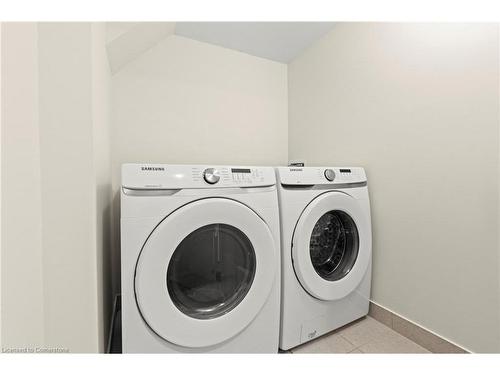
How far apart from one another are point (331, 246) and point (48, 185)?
121 cm

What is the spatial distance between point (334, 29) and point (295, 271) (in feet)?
5.15

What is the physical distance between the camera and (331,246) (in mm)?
1294

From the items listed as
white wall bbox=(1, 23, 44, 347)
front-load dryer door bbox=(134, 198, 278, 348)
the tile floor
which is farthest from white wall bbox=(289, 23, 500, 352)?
white wall bbox=(1, 23, 44, 347)

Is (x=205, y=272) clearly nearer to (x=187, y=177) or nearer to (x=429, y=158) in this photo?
(x=187, y=177)

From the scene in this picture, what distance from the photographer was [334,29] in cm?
163

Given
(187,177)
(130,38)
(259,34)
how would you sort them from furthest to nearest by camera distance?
(259,34) → (130,38) → (187,177)

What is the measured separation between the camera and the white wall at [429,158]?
954 millimetres

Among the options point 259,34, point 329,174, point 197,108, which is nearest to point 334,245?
point 329,174

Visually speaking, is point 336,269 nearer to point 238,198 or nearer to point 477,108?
point 238,198

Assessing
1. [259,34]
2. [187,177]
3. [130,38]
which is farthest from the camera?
[259,34]

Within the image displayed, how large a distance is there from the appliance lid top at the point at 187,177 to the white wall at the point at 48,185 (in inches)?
4.8

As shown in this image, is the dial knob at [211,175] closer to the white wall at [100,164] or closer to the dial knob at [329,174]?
the white wall at [100,164]

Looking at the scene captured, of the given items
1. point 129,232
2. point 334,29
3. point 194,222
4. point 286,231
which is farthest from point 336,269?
point 334,29

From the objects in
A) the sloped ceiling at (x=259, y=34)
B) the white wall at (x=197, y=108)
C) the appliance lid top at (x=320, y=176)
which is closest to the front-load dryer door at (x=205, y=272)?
the appliance lid top at (x=320, y=176)
